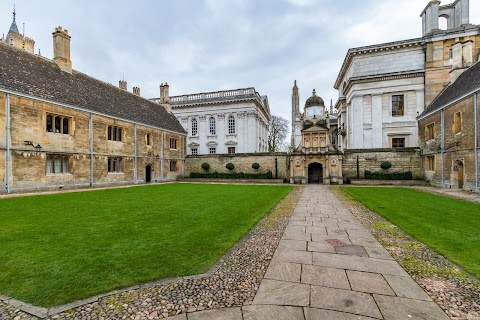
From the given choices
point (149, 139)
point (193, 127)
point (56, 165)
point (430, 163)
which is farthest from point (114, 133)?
point (430, 163)

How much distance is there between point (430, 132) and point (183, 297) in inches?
993

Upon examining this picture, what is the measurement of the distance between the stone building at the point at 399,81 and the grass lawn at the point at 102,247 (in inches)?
835

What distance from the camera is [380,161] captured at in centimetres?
2283

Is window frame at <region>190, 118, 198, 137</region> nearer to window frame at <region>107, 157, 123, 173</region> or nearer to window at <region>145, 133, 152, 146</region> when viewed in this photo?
window at <region>145, 133, 152, 146</region>

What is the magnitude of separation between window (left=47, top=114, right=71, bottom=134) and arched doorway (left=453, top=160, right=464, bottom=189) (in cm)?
2804

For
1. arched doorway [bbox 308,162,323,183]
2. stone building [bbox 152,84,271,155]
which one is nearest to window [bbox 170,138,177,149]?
stone building [bbox 152,84,271,155]

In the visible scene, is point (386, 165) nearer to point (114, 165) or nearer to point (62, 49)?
point (114, 165)

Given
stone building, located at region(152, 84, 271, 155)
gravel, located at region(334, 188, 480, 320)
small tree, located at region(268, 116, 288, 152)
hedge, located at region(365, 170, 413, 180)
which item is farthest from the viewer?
small tree, located at region(268, 116, 288, 152)

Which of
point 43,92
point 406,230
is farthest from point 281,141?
point 406,230

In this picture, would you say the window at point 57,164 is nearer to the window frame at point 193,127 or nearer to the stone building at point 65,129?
the stone building at point 65,129

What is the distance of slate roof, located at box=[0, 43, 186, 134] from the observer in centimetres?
1515

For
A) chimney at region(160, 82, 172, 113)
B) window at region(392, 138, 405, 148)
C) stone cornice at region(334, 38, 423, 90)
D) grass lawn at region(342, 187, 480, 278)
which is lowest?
grass lawn at region(342, 187, 480, 278)

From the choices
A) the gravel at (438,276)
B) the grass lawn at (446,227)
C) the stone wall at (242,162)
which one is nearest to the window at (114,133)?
the stone wall at (242,162)

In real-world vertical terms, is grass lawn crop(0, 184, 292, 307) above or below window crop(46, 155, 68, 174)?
below
